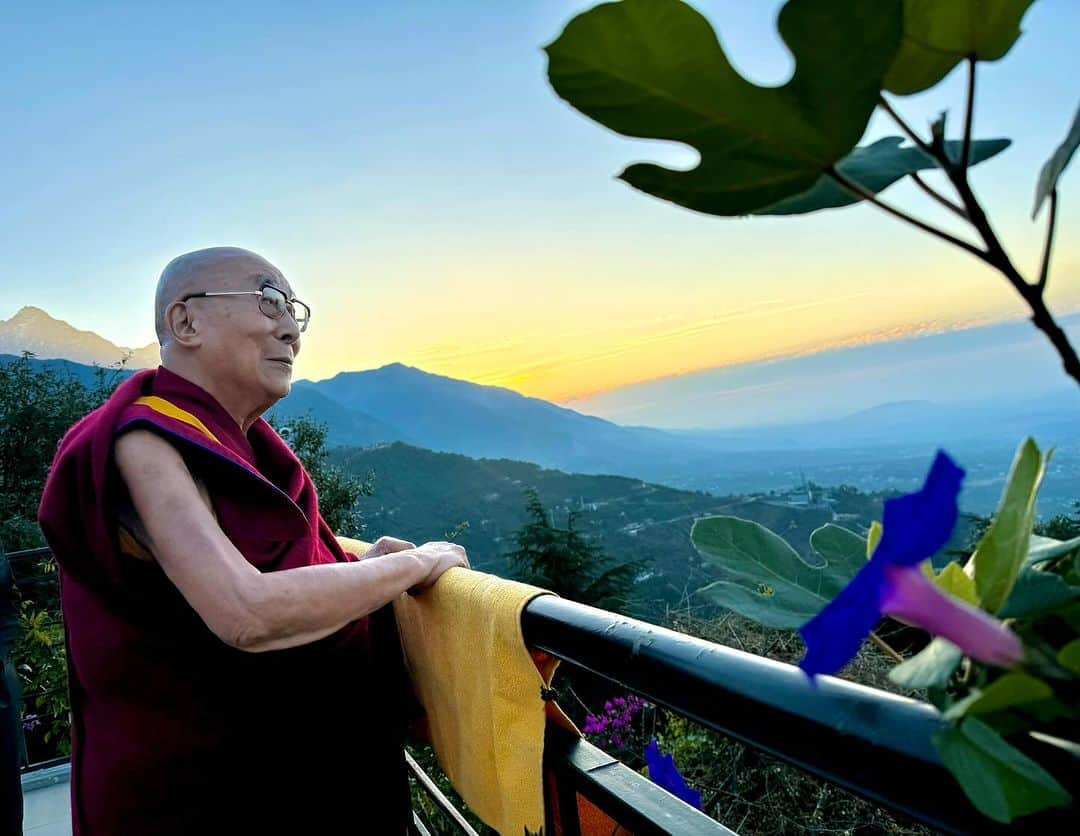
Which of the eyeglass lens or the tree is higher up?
the eyeglass lens

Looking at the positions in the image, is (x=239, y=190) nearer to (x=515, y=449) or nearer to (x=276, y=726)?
(x=276, y=726)

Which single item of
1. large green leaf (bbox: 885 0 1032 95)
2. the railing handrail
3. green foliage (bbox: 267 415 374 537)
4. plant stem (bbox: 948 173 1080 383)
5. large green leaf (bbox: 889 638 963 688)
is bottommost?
green foliage (bbox: 267 415 374 537)

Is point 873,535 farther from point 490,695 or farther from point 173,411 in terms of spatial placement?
point 173,411

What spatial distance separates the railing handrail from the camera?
1.14 feet

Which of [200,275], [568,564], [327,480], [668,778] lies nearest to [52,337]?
[327,480]

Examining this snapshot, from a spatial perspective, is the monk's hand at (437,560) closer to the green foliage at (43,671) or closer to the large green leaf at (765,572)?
the large green leaf at (765,572)

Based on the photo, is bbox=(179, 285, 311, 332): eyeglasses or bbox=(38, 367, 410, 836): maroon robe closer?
bbox=(38, 367, 410, 836): maroon robe

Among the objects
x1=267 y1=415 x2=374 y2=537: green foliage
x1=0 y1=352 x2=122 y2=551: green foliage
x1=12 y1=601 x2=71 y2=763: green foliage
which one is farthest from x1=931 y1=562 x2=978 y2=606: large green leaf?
x1=267 y1=415 x2=374 y2=537: green foliage

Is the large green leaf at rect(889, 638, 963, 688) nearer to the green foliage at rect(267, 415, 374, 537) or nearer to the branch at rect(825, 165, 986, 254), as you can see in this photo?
the branch at rect(825, 165, 986, 254)

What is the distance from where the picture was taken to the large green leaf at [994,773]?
0.25 m

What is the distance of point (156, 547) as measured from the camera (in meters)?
1.15

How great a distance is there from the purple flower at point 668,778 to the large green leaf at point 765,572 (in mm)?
528

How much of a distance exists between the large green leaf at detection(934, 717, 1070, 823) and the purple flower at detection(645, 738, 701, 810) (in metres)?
0.57

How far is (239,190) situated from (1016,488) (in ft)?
36.3
